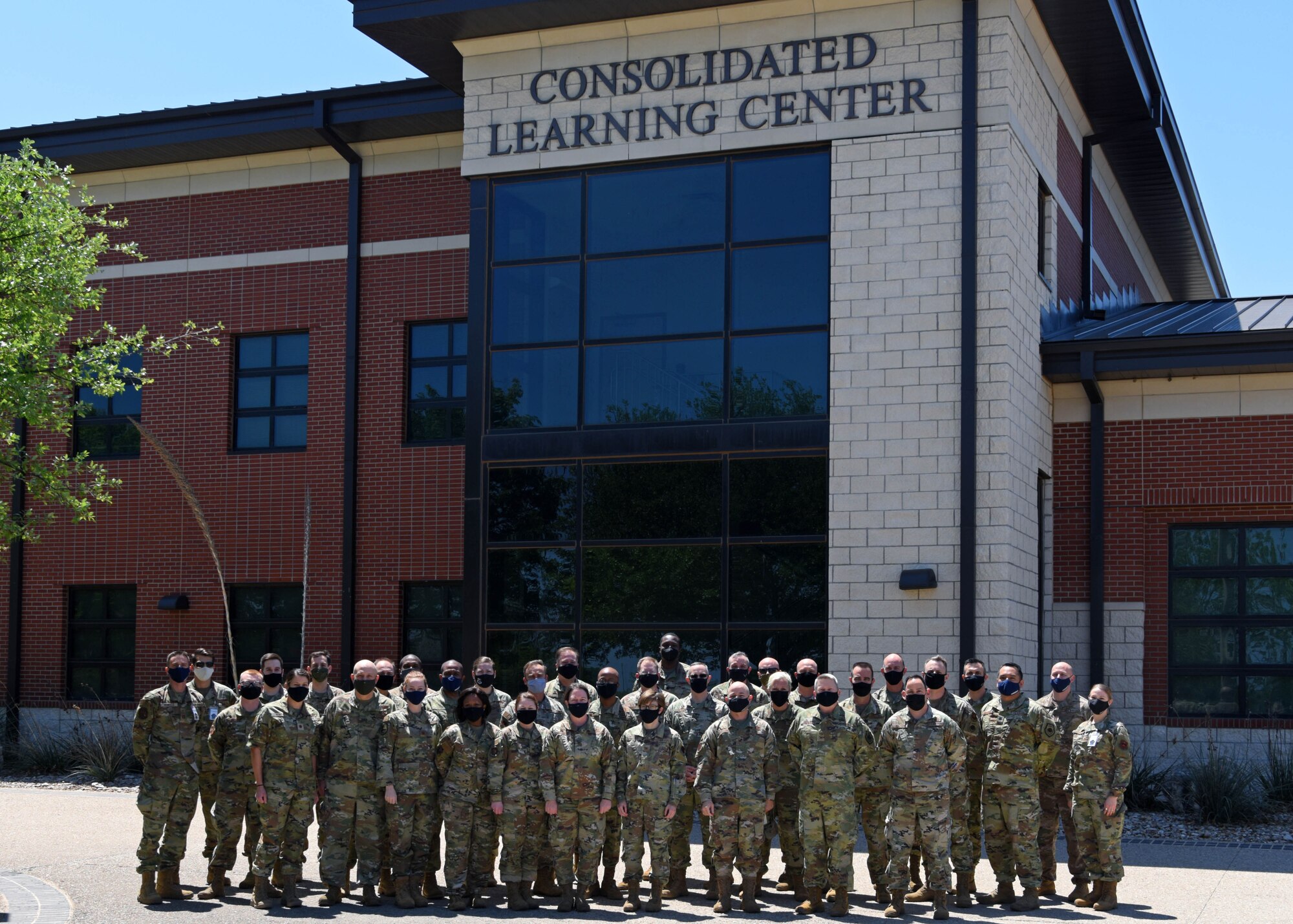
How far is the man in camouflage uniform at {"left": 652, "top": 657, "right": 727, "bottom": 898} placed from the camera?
463 inches

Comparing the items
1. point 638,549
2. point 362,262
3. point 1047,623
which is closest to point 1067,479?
point 1047,623

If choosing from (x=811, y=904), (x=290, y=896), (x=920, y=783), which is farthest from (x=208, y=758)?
(x=920, y=783)

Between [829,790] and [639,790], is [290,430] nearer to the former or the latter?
[639,790]

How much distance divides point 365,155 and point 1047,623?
Answer: 37.4 feet

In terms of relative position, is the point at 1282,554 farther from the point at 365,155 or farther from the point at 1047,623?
the point at 365,155

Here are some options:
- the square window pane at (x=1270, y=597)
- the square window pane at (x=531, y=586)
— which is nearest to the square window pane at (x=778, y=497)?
the square window pane at (x=531, y=586)

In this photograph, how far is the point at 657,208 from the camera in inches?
679

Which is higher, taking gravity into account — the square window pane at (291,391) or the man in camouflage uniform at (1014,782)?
the square window pane at (291,391)

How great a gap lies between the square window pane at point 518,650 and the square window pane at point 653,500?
1.24 metres

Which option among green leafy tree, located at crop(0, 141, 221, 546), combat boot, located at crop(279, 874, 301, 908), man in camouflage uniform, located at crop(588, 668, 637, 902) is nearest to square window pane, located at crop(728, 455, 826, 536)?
man in camouflage uniform, located at crop(588, 668, 637, 902)

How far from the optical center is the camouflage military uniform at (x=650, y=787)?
11.5 meters

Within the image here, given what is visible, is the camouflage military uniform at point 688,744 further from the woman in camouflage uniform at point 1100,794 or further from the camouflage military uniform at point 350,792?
the woman in camouflage uniform at point 1100,794

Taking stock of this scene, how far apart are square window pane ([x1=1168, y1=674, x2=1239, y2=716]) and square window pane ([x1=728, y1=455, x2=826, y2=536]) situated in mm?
4804

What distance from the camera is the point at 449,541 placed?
66.6 feet
